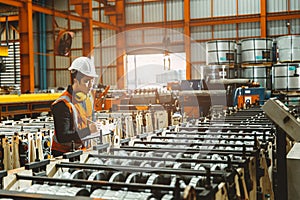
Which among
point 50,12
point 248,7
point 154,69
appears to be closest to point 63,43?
point 50,12

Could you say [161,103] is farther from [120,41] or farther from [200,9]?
[120,41]

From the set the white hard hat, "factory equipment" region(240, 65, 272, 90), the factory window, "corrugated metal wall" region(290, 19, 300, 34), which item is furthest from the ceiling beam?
the white hard hat

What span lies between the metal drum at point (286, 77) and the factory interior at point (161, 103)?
0.03 metres

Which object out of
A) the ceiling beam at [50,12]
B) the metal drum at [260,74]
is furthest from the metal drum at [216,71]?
the ceiling beam at [50,12]

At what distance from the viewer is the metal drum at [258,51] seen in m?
13.0

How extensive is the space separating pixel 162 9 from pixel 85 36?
4.37 metres

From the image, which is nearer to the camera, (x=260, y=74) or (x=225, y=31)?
(x=260, y=74)

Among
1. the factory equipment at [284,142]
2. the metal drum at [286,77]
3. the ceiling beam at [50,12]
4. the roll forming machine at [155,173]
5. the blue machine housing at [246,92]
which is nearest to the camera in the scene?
the roll forming machine at [155,173]

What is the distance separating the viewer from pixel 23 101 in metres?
9.98

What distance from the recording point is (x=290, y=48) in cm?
1223

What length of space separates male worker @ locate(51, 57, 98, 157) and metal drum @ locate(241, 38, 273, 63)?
988 centimetres

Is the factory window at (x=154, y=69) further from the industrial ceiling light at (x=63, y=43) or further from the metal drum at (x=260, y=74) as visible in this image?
the industrial ceiling light at (x=63, y=43)

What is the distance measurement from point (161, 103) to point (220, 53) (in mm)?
3979

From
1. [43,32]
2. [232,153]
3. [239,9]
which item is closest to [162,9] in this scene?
[239,9]
